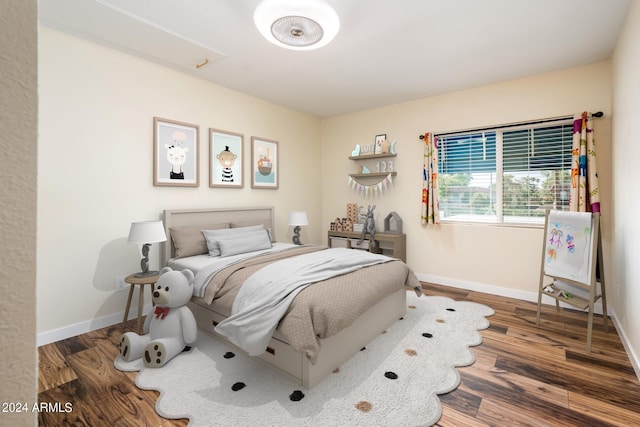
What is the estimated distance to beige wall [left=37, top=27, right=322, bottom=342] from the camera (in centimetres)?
254

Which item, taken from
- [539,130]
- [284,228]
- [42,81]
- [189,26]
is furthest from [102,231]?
[539,130]

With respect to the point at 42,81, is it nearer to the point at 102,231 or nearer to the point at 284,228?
the point at 102,231

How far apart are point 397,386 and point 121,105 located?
3.42 m

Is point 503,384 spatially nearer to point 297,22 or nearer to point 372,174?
point 297,22

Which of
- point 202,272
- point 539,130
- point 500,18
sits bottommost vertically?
point 202,272

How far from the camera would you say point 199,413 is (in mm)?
1708

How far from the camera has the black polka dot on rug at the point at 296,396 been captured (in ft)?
5.99

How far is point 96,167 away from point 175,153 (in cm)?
77

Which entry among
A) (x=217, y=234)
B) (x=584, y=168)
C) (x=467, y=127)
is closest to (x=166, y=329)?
(x=217, y=234)

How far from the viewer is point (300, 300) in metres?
1.96

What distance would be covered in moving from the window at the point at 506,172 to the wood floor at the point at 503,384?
145cm

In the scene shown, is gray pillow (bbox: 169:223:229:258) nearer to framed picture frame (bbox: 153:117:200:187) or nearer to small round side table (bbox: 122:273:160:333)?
small round side table (bbox: 122:273:160:333)

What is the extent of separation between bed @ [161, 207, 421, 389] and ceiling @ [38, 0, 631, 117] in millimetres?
1669

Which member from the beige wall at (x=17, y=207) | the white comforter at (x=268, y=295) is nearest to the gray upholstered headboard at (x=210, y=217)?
the white comforter at (x=268, y=295)
